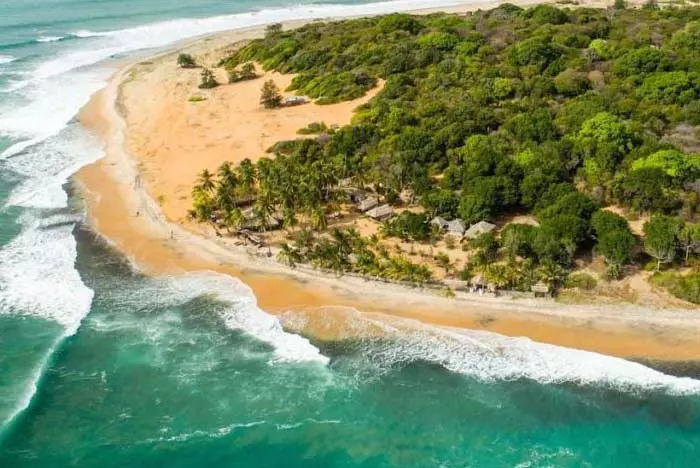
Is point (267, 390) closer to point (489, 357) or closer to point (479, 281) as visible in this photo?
point (489, 357)

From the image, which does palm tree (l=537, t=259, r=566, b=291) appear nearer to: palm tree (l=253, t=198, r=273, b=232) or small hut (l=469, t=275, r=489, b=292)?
small hut (l=469, t=275, r=489, b=292)

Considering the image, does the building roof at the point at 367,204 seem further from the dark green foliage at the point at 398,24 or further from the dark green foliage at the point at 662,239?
the dark green foliage at the point at 398,24

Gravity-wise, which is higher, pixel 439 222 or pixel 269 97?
pixel 269 97

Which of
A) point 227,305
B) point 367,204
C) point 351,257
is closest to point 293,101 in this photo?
point 367,204

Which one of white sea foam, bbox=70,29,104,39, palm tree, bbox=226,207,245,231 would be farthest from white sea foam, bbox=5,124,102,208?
white sea foam, bbox=70,29,104,39

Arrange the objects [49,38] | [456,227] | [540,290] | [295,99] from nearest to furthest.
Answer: [540,290] → [456,227] → [295,99] → [49,38]

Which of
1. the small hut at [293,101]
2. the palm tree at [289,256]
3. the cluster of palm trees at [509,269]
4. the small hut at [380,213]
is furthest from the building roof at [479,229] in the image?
the small hut at [293,101]
